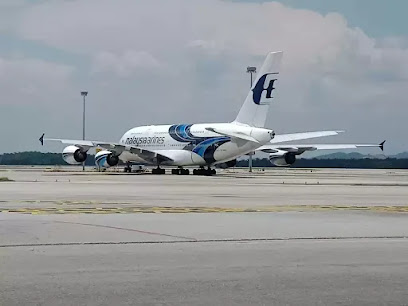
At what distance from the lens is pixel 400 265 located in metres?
12.1

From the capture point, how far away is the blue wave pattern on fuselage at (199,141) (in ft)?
231

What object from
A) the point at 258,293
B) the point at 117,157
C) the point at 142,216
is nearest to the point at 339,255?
the point at 258,293

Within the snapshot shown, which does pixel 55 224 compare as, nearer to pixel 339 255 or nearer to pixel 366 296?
pixel 339 255

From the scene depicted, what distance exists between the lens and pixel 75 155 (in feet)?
263

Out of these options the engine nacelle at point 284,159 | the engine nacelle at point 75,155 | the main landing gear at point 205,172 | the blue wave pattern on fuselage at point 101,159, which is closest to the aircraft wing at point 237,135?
the main landing gear at point 205,172

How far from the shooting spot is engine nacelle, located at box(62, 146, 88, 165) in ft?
263

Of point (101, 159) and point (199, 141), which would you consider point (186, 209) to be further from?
point (101, 159)

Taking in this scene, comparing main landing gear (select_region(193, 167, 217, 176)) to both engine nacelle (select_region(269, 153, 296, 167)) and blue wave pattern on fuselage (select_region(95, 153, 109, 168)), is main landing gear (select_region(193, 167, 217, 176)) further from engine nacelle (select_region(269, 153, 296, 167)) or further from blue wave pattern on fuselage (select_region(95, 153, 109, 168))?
blue wave pattern on fuselage (select_region(95, 153, 109, 168))

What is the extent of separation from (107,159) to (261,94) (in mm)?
20180

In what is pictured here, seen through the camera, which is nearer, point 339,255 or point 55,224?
point 339,255

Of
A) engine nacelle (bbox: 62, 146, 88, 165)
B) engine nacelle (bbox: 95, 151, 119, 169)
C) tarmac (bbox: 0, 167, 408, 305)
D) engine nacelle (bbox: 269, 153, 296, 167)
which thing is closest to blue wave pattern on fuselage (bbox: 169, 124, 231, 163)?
engine nacelle (bbox: 95, 151, 119, 169)

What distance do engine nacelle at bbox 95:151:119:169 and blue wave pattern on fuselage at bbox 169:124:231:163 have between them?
25.1 feet

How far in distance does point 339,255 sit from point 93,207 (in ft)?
41.4

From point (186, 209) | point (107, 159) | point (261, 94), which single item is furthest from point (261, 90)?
point (186, 209)
